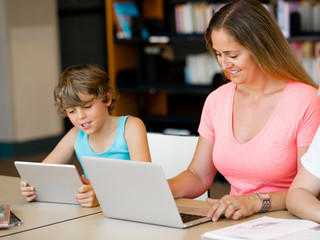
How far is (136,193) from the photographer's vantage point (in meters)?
1.72

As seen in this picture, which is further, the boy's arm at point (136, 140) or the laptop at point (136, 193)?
the boy's arm at point (136, 140)

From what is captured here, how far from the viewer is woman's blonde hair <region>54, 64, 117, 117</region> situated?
240cm

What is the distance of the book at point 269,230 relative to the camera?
1.51m

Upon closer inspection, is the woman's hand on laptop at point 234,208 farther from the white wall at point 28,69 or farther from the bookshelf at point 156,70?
the white wall at point 28,69

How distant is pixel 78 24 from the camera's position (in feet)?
22.4

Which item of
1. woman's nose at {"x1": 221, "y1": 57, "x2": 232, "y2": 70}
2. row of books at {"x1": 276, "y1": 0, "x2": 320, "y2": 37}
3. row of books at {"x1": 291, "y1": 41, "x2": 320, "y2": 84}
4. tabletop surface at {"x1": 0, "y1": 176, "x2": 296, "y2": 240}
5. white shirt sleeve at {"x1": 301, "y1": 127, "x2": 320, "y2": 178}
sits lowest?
tabletop surface at {"x1": 0, "y1": 176, "x2": 296, "y2": 240}

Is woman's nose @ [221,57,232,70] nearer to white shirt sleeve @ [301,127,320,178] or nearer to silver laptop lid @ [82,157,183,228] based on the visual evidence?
white shirt sleeve @ [301,127,320,178]

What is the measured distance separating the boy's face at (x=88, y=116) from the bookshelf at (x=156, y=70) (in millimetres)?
3387

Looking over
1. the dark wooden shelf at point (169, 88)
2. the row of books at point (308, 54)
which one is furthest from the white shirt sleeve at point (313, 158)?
the dark wooden shelf at point (169, 88)

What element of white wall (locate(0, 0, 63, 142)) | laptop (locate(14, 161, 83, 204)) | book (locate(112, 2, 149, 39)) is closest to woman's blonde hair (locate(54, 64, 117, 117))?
laptop (locate(14, 161, 83, 204))

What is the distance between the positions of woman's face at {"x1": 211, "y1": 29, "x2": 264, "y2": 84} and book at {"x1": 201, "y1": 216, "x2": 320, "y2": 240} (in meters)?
0.57

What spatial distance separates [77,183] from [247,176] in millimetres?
577

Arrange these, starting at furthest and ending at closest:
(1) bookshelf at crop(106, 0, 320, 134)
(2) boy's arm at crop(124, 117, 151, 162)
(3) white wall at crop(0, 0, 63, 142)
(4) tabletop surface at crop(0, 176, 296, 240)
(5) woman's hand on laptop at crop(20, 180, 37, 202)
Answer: (3) white wall at crop(0, 0, 63, 142) < (1) bookshelf at crop(106, 0, 320, 134) < (2) boy's arm at crop(124, 117, 151, 162) < (5) woman's hand on laptop at crop(20, 180, 37, 202) < (4) tabletop surface at crop(0, 176, 296, 240)

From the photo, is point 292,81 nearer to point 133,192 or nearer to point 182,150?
point 182,150
